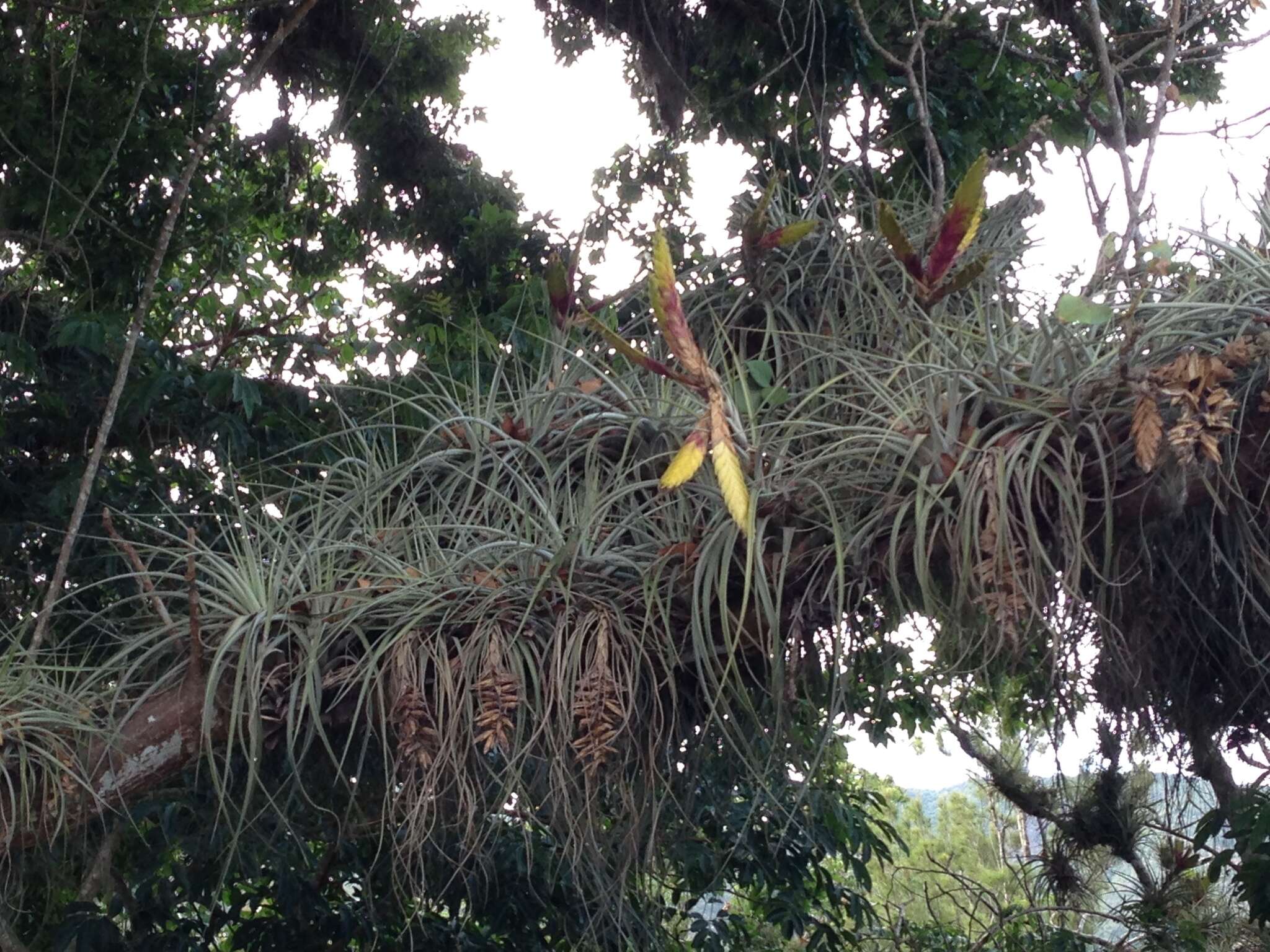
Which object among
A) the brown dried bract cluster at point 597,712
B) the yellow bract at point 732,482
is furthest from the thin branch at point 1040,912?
the yellow bract at point 732,482

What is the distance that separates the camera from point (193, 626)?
1835mm

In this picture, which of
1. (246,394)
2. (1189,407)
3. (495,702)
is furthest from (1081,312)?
(246,394)

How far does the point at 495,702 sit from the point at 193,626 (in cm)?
46

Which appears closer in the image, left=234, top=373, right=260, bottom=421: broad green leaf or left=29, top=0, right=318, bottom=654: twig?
left=29, top=0, right=318, bottom=654: twig

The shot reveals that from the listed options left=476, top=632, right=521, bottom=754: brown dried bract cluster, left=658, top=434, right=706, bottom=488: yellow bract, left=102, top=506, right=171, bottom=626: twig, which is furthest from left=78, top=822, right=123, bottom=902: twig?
left=658, top=434, right=706, bottom=488: yellow bract

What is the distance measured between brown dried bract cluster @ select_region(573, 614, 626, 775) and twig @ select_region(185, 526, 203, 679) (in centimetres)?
56

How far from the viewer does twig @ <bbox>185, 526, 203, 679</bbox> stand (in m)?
1.80

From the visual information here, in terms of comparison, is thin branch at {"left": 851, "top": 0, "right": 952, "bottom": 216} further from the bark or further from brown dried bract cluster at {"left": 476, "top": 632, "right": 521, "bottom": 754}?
the bark

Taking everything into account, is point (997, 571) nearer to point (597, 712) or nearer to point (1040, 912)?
point (597, 712)

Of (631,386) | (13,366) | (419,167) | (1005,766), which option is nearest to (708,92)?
(419,167)

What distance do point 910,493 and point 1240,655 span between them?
56cm

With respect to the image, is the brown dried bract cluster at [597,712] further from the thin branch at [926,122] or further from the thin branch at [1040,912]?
the thin branch at [1040,912]

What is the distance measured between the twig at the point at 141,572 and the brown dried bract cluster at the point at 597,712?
2.18ft

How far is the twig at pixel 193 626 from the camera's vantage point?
1799mm
